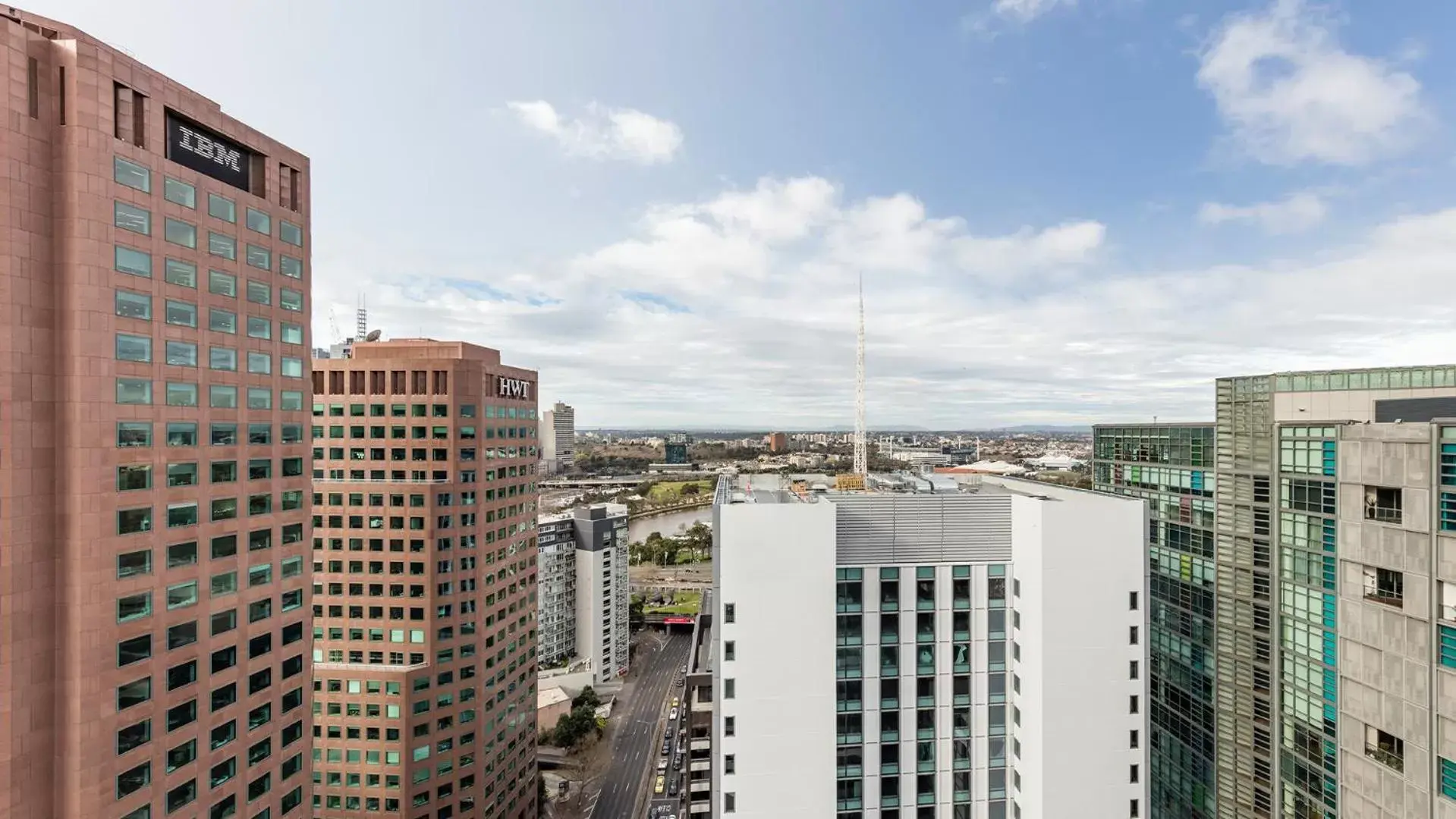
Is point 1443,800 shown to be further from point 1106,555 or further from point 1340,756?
point 1106,555

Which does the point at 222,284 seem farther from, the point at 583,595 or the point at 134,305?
the point at 583,595

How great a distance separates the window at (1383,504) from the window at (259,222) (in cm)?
5867

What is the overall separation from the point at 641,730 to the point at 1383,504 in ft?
316

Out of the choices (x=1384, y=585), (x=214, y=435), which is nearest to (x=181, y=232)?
(x=214, y=435)

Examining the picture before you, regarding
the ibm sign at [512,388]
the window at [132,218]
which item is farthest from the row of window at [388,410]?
the window at [132,218]

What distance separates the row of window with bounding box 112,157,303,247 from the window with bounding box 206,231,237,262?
3.28 ft

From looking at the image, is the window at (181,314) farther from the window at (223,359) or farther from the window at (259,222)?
the window at (259,222)

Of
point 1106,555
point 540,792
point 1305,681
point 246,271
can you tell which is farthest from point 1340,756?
point 540,792

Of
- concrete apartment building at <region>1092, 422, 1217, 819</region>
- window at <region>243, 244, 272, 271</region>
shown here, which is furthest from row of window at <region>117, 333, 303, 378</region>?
concrete apartment building at <region>1092, 422, 1217, 819</region>

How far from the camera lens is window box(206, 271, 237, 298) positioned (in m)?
30.7

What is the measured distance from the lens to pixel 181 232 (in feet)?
96.7

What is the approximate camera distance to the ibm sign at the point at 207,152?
98.5 ft

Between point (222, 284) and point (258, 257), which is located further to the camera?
point (258, 257)

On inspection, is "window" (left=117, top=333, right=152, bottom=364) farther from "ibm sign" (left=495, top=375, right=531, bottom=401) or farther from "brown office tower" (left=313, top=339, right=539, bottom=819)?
"ibm sign" (left=495, top=375, right=531, bottom=401)
